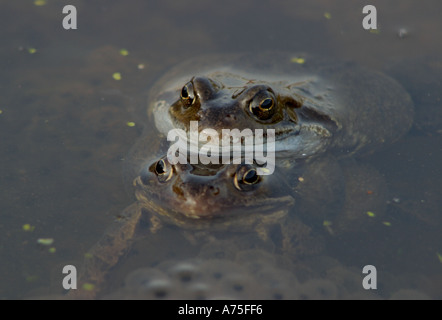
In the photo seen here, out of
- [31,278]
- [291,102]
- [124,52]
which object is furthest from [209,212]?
[124,52]

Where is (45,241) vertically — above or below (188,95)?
below

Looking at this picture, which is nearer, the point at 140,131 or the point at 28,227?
the point at 28,227

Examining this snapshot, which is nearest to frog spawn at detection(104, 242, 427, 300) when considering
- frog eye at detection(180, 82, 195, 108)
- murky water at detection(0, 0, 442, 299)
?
murky water at detection(0, 0, 442, 299)

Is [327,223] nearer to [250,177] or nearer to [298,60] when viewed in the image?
[250,177]

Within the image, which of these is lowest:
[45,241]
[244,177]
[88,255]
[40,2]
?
[88,255]

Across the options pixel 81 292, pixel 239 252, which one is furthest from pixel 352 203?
pixel 81 292

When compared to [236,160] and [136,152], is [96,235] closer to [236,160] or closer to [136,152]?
[136,152]

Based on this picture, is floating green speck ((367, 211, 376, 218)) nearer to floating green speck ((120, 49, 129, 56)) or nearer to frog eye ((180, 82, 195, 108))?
frog eye ((180, 82, 195, 108))
